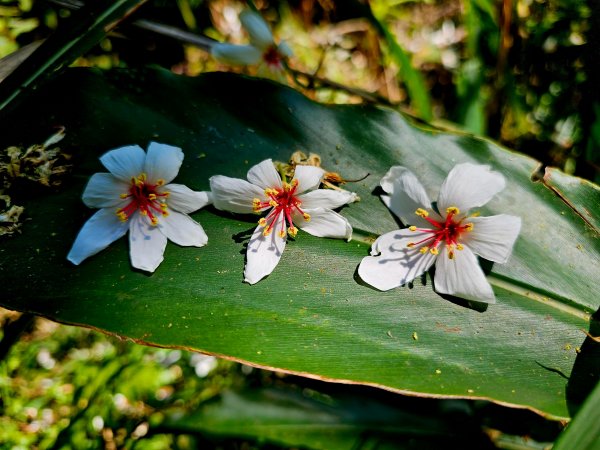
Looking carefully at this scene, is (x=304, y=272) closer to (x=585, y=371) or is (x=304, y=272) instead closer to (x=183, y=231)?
(x=183, y=231)

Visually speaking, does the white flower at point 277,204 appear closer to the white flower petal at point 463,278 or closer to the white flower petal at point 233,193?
the white flower petal at point 233,193

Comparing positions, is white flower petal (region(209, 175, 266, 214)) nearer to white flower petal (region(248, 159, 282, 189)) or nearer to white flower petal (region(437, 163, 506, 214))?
white flower petal (region(248, 159, 282, 189))

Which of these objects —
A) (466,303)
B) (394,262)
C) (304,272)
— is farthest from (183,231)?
(466,303)

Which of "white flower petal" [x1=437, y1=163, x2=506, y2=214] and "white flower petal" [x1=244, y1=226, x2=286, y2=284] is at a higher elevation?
"white flower petal" [x1=437, y1=163, x2=506, y2=214]

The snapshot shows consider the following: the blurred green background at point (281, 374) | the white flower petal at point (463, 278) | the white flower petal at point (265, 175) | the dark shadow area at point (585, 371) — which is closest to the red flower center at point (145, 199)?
the white flower petal at point (265, 175)

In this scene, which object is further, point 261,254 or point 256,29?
point 256,29

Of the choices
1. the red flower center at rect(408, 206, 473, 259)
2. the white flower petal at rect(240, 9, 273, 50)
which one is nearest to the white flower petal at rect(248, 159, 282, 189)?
the red flower center at rect(408, 206, 473, 259)
